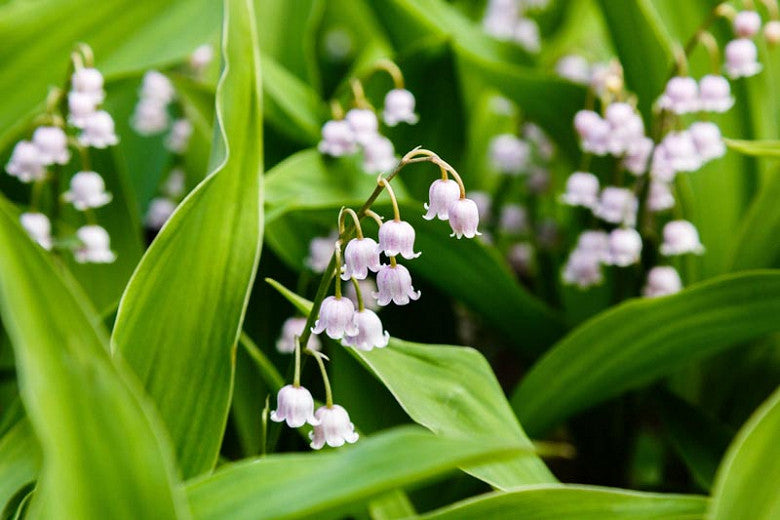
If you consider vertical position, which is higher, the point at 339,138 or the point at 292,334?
the point at 339,138

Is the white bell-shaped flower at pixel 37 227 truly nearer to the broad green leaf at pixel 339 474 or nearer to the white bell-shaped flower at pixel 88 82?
the white bell-shaped flower at pixel 88 82

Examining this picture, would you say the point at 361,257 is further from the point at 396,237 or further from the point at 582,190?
the point at 582,190

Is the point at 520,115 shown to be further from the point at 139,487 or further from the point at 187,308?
the point at 139,487

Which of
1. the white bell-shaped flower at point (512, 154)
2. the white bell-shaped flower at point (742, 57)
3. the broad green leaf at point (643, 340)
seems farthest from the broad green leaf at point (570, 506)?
the white bell-shaped flower at point (512, 154)

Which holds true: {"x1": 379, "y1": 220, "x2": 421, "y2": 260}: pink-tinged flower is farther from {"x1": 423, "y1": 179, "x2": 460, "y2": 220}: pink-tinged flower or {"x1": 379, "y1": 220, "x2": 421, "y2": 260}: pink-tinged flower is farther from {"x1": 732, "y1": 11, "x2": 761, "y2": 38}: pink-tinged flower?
{"x1": 732, "y1": 11, "x2": 761, "y2": 38}: pink-tinged flower

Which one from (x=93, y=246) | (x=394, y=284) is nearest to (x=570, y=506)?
(x=394, y=284)
